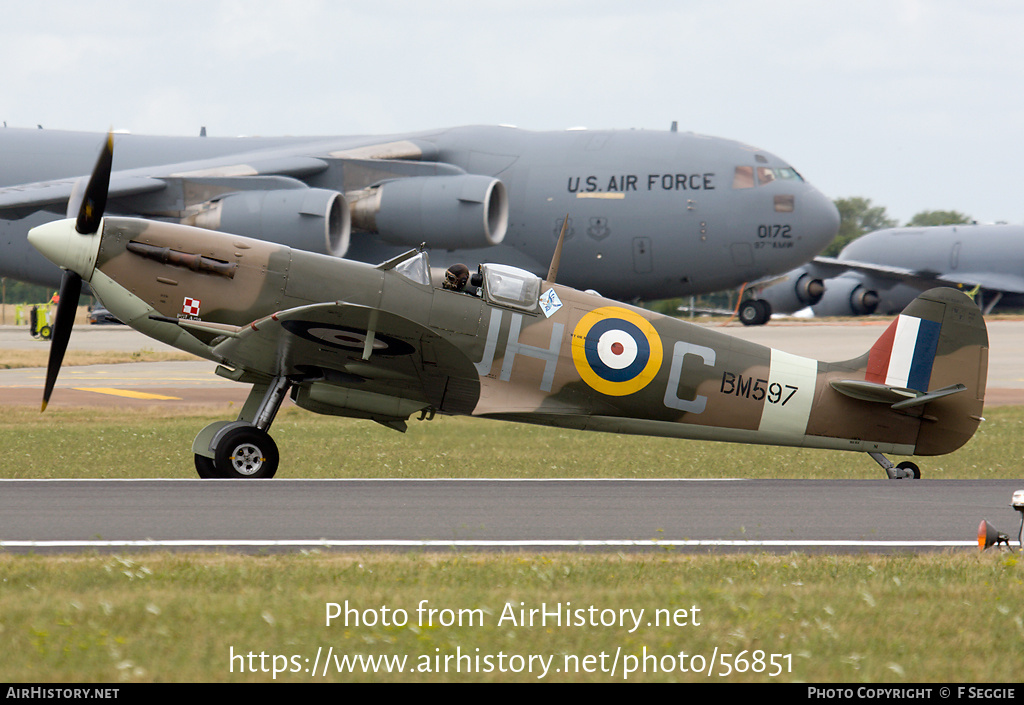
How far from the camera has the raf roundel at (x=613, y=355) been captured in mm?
12047

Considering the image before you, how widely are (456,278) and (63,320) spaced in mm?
4365

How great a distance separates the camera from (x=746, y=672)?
514 cm

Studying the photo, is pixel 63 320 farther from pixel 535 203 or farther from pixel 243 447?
pixel 535 203

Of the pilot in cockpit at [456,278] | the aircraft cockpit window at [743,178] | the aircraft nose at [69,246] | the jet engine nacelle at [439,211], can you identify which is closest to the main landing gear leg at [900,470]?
the pilot in cockpit at [456,278]

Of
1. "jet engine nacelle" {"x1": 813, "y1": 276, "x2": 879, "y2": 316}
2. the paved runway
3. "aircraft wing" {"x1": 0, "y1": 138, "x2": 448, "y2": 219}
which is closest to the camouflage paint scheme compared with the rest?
the paved runway

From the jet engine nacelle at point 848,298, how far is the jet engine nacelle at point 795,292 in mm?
767

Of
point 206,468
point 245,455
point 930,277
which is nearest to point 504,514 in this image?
point 245,455

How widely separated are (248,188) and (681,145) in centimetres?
940

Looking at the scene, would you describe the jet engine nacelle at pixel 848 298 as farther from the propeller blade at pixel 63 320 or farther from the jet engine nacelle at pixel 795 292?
the propeller blade at pixel 63 320

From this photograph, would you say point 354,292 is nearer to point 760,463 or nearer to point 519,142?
point 760,463

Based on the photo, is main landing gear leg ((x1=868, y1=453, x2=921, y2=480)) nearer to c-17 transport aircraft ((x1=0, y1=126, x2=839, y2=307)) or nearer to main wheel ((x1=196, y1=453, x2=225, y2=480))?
main wheel ((x1=196, y1=453, x2=225, y2=480))

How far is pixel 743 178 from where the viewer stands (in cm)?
2503
